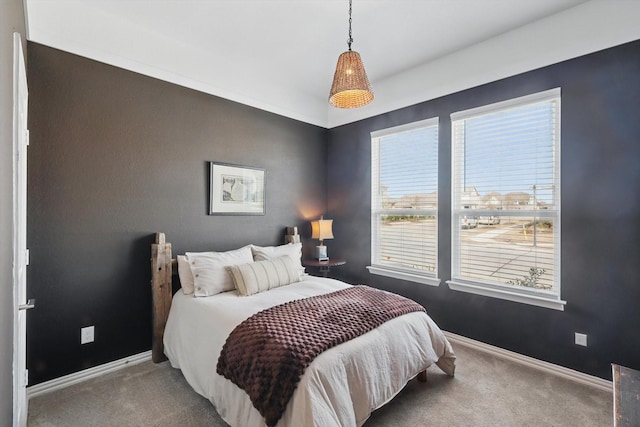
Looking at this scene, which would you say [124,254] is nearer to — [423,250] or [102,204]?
[102,204]

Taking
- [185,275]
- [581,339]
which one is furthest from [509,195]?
[185,275]

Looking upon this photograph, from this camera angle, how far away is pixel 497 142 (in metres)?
2.85

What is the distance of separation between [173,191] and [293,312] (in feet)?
5.73

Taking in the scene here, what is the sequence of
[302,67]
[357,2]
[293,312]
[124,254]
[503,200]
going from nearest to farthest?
[293,312] < [357,2] < [124,254] < [503,200] < [302,67]

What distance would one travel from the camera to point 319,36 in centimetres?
282

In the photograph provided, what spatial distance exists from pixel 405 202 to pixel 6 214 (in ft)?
10.9

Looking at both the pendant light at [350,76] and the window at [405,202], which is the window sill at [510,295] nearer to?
the window at [405,202]

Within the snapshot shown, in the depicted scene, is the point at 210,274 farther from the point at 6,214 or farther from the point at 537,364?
the point at 537,364

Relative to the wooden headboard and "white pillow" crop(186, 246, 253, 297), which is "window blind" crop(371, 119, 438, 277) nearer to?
"white pillow" crop(186, 246, 253, 297)

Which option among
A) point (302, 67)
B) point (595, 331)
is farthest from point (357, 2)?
point (595, 331)

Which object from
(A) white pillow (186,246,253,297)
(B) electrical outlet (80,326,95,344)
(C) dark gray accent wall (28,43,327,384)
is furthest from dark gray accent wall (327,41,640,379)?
(B) electrical outlet (80,326,95,344)

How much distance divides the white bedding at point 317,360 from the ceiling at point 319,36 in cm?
223

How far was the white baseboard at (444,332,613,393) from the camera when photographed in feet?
7.54

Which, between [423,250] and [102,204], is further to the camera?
[423,250]
